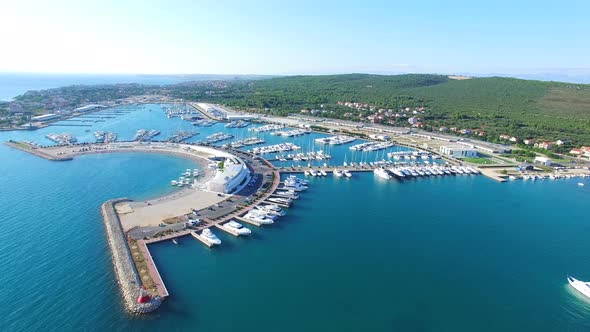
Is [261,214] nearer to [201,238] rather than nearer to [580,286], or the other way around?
[201,238]

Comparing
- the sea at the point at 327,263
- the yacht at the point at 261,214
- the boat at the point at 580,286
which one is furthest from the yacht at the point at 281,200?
the boat at the point at 580,286

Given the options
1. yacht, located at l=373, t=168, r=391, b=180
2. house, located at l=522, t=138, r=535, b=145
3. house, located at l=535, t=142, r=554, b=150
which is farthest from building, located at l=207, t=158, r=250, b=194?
house, located at l=522, t=138, r=535, b=145

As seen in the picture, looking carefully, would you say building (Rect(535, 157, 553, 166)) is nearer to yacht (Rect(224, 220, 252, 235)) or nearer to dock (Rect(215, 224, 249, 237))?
yacht (Rect(224, 220, 252, 235))

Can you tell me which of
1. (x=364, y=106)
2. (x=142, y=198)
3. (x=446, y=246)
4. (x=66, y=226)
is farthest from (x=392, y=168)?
(x=364, y=106)

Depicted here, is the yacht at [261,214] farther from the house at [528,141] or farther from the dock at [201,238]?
the house at [528,141]

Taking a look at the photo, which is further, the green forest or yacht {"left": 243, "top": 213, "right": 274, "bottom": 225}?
the green forest

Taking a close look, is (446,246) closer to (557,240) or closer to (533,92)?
(557,240)
